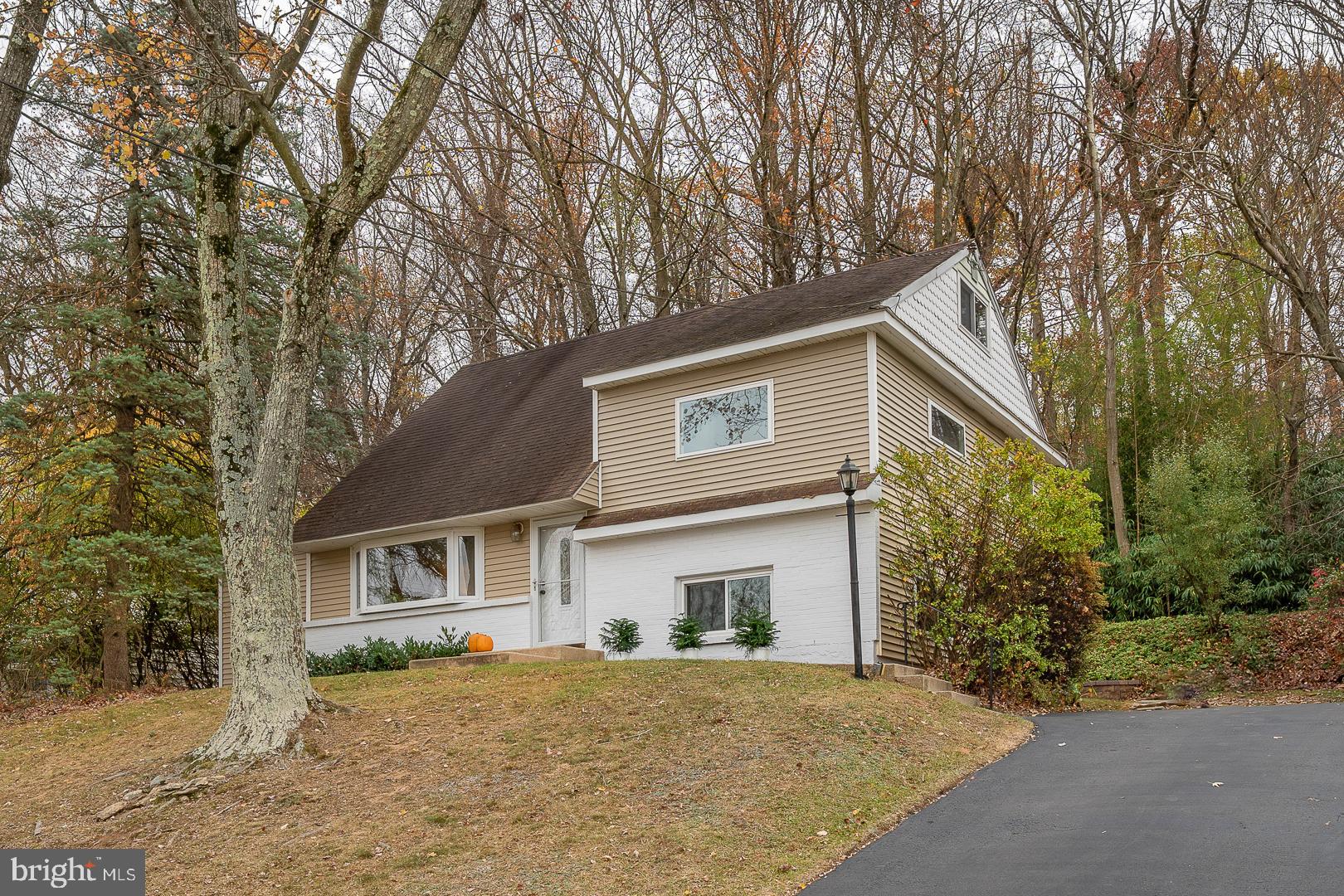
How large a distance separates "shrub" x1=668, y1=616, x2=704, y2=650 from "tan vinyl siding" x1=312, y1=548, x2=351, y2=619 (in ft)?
23.5

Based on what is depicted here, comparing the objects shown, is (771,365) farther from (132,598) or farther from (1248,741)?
(132,598)

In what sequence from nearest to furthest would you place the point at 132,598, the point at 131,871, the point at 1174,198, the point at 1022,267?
1. the point at 131,871
2. the point at 132,598
3. the point at 1174,198
4. the point at 1022,267

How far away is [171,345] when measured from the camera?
71.3ft

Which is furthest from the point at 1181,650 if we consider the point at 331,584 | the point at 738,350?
the point at 331,584

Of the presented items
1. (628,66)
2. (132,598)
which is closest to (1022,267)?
(628,66)

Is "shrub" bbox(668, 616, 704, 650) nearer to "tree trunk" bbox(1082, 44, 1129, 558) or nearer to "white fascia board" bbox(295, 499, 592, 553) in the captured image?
"white fascia board" bbox(295, 499, 592, 553)

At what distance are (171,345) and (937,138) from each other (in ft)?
55.6

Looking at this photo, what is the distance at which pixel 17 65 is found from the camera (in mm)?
13484

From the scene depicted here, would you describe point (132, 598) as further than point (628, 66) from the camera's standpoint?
No

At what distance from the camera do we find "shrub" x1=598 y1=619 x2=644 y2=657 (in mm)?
17766

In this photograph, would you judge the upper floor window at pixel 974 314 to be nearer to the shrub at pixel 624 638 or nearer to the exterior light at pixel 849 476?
the exterior light at pixel 849 476

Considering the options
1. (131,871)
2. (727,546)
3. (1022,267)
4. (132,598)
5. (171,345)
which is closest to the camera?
(131,871)

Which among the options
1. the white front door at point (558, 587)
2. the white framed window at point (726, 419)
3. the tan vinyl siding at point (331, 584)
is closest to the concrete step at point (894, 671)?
the white framed window at point (726, 419)

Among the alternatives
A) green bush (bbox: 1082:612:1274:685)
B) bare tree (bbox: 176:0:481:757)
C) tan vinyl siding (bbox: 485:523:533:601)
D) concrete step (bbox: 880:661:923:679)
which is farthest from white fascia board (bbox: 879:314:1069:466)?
bare tree (bbox: 176:0:481:757)
